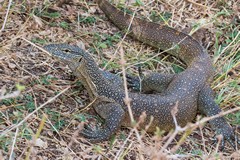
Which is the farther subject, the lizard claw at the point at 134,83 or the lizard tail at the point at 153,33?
the lizard tail at the point at 153,33

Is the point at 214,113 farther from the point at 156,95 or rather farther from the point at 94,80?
the point at 94,80

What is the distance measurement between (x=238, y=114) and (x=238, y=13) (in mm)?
2141

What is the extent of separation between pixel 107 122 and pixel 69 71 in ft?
2.91

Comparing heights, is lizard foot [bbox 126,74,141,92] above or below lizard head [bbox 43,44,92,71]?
below

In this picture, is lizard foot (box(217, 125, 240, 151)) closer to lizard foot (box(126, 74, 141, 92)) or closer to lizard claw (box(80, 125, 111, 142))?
lizard foot (box(126, 74, 141, 92))

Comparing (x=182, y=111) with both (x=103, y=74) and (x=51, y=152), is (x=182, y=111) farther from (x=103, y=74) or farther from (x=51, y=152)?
(x=51, y=152)

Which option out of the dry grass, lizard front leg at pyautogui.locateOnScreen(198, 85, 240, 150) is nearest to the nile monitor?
lizard front leg at pyautogui.locateOnScreen(198, 85, 240, 150)

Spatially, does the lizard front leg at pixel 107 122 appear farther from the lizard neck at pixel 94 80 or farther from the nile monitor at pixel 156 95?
the lizard neck at pixel 94 80

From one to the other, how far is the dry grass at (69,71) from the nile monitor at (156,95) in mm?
135

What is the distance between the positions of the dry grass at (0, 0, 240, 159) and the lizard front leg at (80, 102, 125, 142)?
0.08 meters

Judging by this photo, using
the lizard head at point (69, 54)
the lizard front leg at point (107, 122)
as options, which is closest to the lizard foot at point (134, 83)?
the lizard front leg at point (107, 122)

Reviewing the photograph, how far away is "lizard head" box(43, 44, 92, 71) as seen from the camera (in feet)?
16.8

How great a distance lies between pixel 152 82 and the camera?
230 inches

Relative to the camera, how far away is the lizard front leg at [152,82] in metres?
5.85
